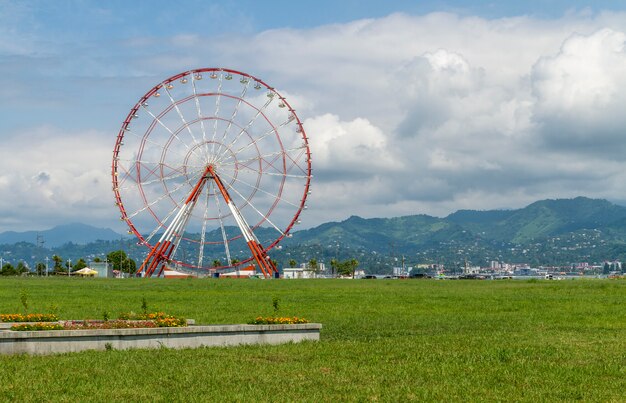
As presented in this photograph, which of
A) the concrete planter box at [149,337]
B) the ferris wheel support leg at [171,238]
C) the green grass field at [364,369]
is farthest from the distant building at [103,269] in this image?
the concrete planter box at [149,337]

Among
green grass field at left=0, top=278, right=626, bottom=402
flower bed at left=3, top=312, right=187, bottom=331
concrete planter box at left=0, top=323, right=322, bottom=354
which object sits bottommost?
green grass field at left=0, top=278, right=626, bottom=402

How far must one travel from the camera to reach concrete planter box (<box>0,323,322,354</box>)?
961 inches

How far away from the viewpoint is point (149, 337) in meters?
26.2

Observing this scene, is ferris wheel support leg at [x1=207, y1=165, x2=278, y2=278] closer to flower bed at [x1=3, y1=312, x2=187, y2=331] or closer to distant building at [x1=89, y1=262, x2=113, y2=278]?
distant building at [x1=89, y1=262, x2=113, y2=278]

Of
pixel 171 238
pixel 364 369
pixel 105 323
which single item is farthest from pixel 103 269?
pixel 364 369

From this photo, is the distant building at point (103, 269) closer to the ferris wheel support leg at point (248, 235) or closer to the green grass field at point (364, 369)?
the ferris wheel support leg at point (248, 235)

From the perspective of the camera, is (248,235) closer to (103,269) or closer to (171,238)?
(171,238)

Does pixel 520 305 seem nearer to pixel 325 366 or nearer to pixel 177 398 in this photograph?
pixel 325 366

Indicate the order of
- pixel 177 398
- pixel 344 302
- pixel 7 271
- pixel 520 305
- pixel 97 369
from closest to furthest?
1. pixel 177 398
2. pixel 97 369
3. pixel 520 305
4. pixel 344 302
5. pixel 7 271

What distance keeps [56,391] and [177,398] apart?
2.79m

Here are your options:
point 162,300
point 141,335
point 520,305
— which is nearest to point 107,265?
point 162,300

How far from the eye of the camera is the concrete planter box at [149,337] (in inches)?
961

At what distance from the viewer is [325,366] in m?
23.0

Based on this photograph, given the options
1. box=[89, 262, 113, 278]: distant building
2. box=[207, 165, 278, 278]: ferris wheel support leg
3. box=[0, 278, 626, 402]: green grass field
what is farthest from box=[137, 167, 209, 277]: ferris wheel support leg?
box=[0, 278, 626, 402]: green grass field
